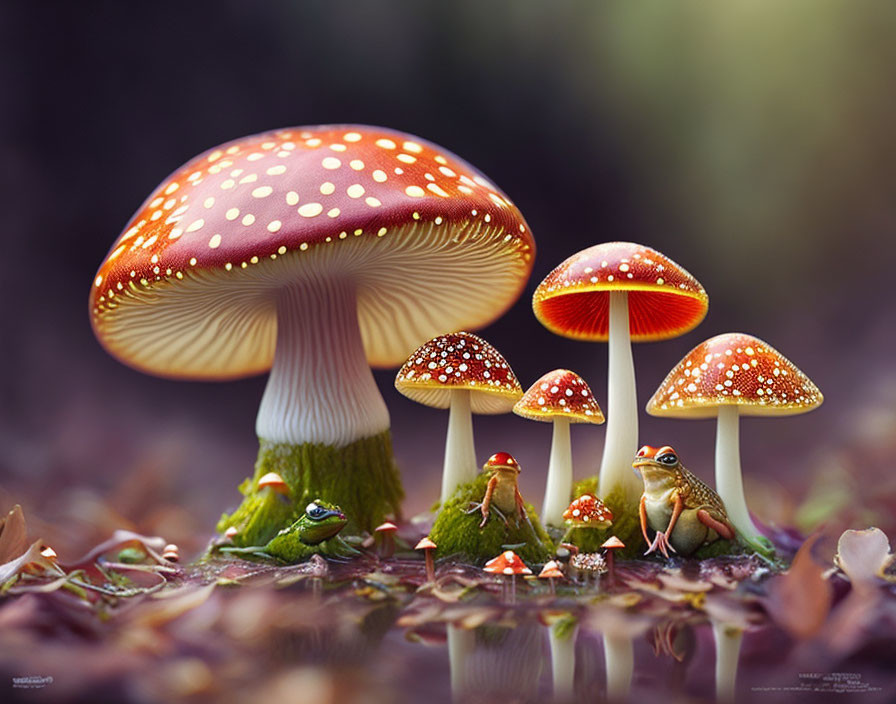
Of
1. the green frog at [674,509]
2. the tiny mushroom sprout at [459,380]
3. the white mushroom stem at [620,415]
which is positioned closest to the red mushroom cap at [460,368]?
the tiny mushroom sprout at [459,380]

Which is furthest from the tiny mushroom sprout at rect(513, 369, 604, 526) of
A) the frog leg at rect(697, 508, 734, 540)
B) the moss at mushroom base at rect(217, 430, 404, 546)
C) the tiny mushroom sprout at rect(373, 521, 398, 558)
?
the moss at mushroom base at rect(217, 430, 404, 546)

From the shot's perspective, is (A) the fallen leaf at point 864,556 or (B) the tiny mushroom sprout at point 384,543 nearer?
(A) the fallen leaf at point 864,556

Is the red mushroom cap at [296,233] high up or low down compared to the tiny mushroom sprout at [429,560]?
up

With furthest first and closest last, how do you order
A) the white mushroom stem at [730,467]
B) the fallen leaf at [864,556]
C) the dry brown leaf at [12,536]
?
the white mushroom stem at [730,467]
the dry brown leaf at [12,536]
the fallen leaf at [864,556]

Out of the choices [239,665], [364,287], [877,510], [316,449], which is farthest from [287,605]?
[877,510]

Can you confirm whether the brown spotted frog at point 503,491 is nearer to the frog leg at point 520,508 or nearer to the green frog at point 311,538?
the frog leg at point 520,508

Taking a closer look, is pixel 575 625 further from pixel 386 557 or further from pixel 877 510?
pixel 877 510

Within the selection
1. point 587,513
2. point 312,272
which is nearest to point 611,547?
point 587,513

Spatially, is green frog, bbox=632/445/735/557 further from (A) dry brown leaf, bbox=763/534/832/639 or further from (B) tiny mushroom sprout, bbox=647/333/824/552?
(A) dry brown leaf, bbox=763/534/832/639

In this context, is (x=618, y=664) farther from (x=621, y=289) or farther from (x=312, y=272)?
(x=312, y=272)
